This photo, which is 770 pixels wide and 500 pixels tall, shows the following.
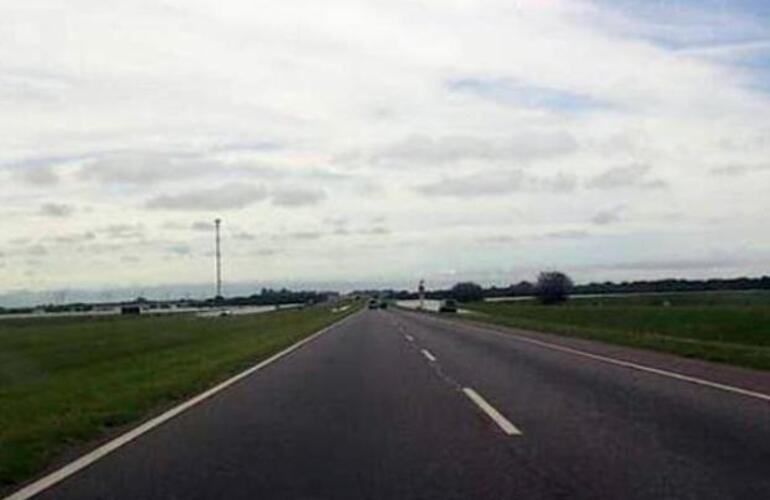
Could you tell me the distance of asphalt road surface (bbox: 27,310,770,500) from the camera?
8.77 meters

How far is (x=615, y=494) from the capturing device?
27.4ft

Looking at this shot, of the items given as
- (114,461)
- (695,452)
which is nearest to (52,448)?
(114,461)

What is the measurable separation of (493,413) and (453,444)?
2869mm

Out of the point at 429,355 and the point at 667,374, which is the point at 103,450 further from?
the point at 429,355

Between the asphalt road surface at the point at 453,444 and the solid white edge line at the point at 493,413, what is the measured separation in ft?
0.08

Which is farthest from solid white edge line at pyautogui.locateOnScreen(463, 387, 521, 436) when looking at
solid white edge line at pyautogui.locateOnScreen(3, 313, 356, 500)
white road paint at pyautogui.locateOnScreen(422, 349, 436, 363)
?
white road paint at pyautogui.locateOnScreen(422, 349, 436, 363)

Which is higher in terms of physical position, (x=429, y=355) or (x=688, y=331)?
(x=688, y=331)

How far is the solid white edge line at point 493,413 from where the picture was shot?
40.1ft

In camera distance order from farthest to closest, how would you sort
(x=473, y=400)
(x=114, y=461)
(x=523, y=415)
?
1. (x=473, y=400)
2. (x=523, y=415)
3. (x=114, y=461)

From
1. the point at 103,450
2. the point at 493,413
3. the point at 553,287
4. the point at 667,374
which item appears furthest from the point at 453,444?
the point at 553,287

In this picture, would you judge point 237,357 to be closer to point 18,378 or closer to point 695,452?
point 18,378

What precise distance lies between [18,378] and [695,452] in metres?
21.5

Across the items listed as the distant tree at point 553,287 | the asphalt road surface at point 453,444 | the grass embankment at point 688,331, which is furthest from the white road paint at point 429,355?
the distant tree at point 553,287

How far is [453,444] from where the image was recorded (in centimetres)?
1117
